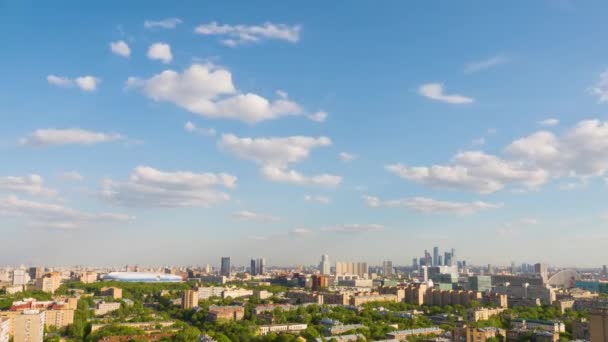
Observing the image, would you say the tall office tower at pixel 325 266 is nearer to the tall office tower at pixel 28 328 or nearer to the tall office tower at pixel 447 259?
the tall office tower at pixel 447 259

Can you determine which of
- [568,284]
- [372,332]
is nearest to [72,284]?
[372,332]

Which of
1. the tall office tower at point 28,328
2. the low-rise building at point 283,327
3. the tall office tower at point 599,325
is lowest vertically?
the low-rise building at point 283,327

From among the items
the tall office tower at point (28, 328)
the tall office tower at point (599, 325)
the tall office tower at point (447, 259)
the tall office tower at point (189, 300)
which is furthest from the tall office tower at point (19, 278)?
the tall office tower at point (447, 259)

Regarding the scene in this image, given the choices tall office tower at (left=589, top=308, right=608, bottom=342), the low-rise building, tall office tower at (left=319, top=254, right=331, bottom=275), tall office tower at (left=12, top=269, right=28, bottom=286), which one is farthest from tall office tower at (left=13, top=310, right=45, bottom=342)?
tall office tower at (left=319, top=254, right=331, bottom=275)

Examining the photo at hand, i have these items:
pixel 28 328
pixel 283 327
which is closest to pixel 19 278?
pixel 28 328

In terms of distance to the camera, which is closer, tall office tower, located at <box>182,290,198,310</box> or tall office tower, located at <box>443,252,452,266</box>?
tall office tower, located at <box>182,290,198,310</box>

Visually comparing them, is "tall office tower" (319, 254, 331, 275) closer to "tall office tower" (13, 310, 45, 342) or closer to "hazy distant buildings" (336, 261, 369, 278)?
"hazy distant buildings" (336, 261, 369, 278)
